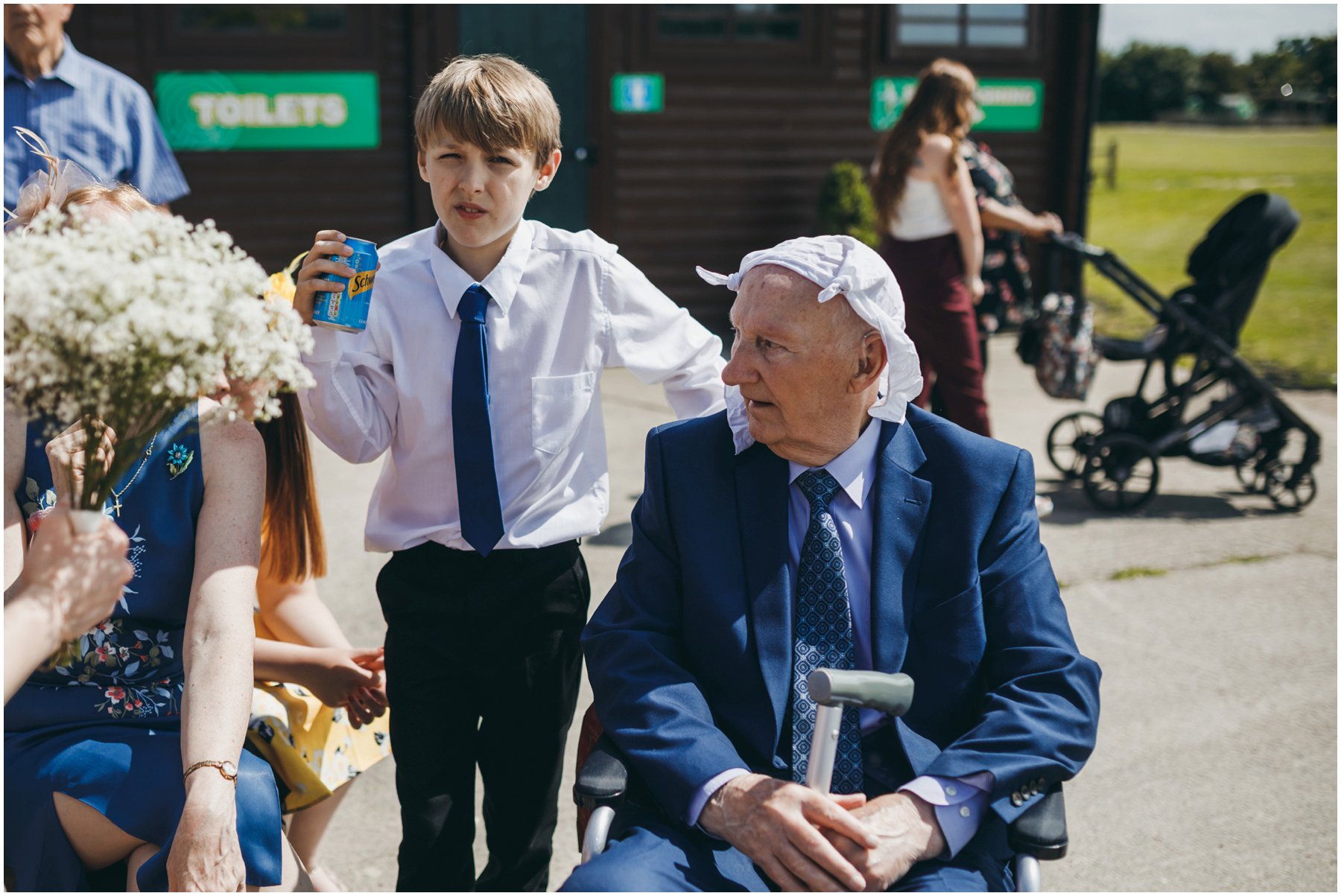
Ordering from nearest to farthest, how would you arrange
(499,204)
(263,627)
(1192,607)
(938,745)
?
(938,745) → (499,204) → (263,627) → (1192,607)

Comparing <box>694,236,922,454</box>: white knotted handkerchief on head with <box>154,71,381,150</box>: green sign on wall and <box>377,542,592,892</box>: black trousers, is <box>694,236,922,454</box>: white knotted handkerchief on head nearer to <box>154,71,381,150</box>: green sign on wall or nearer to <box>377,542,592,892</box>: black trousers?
<box>377,542,592,892</box>: black trousers

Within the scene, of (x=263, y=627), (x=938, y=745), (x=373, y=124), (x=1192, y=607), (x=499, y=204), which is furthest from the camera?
(x=373, y=124)

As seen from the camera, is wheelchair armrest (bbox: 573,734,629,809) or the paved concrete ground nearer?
wheelchair armrest (bbox: 573,734,629,809)

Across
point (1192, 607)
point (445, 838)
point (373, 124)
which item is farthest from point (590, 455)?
point (373, 124)

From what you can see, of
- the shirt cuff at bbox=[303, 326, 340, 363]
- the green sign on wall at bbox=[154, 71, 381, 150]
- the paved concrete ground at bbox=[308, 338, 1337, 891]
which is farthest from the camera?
the green sign on wall at bbox=[154, 71, 381, 150]

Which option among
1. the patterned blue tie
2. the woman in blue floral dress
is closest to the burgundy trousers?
the patterned blue tie

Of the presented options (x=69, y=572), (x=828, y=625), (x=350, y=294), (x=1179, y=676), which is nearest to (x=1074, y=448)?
(x=1179, y=676)

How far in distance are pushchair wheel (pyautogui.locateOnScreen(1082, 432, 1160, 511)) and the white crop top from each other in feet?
4.54

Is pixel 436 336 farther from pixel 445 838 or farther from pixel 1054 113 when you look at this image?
pixel 1054 113

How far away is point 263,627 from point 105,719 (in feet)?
1.85

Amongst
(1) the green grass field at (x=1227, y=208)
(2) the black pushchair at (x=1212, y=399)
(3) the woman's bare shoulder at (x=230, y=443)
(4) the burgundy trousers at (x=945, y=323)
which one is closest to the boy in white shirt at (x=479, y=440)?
(3) the woman's bare shoulder at (x=230, y=443)

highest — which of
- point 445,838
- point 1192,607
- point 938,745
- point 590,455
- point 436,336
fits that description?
point 436,336

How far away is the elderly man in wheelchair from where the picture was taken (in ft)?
6.86

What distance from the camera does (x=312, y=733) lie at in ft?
8.39
